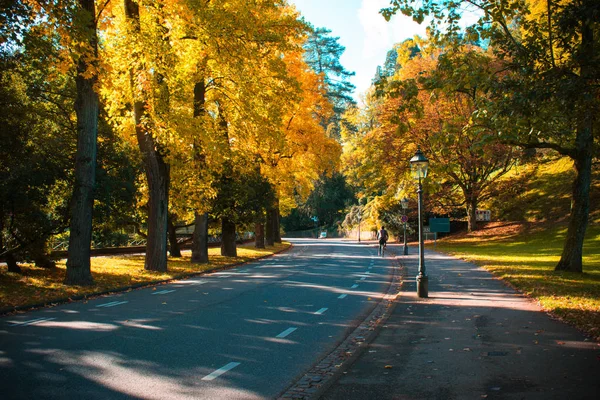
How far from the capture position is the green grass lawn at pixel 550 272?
1021 centimetres

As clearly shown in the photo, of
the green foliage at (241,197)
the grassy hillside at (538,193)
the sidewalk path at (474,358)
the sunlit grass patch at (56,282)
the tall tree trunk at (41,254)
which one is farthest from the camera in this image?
the grassy hillside at (538,193)

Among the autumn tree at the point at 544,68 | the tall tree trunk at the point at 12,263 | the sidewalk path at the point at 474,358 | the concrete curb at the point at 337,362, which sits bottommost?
the concrete curb at the point at 337,362

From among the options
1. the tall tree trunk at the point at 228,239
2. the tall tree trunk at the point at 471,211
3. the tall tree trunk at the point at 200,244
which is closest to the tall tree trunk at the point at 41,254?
the tall tree trunk at the point at 200,244

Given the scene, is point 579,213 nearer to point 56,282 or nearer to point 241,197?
point 241,197

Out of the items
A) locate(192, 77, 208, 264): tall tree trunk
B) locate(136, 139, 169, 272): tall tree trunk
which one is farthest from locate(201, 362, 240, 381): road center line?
locate(192, 77, 208, 264): tall tree trunk

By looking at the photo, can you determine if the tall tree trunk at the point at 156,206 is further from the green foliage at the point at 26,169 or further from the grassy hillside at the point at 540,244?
the grassy hillside at the point at 540,244

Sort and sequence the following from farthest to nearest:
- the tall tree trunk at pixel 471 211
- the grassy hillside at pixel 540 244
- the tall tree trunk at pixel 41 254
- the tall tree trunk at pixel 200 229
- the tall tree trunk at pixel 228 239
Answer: the tall tree trunk at pixel 471 211 < the tall tree trunk at pixel 228 239 < the tall tree trunk at pixel 200 229 < the tall tree trunk at pixel 41 254 < the grassy hillside at pixel 540 244

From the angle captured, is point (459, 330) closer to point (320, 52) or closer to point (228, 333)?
point (228, 333)

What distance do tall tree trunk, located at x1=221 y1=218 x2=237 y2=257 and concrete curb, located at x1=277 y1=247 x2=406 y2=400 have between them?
61.8ft

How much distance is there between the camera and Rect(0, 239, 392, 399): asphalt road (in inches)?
226

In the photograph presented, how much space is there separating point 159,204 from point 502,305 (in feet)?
42.8

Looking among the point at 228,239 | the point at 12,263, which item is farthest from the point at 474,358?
the point at 228,239

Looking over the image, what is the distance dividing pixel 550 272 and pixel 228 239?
58.0ft

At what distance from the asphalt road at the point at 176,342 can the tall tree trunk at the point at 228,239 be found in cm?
1518
